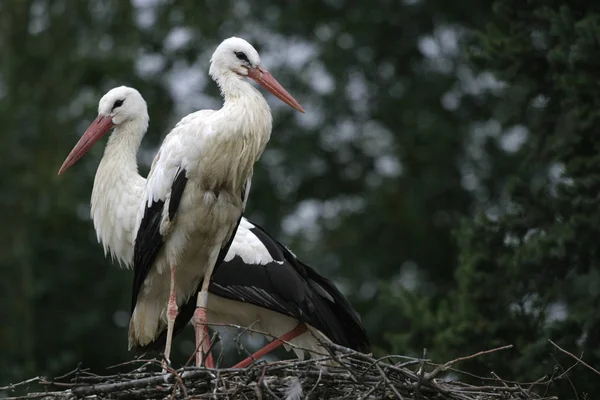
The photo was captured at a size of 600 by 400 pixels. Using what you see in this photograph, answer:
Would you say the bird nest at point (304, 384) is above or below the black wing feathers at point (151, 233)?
below

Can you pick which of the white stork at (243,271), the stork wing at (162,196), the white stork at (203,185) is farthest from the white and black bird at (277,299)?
the stork wing at (162,196)

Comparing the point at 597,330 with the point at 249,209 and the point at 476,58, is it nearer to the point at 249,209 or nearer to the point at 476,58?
the point at 476,58

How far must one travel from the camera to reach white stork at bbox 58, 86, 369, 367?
9.01 meters

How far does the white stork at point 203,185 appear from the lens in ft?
26.0

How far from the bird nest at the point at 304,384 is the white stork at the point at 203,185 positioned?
77 cm

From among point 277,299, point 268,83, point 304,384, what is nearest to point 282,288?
point 277,299

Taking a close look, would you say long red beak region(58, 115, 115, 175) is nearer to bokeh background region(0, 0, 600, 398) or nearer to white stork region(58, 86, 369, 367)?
white stork region(58, 86, 369, 367)

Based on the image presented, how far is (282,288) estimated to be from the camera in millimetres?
9102

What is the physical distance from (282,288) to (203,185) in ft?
4.43

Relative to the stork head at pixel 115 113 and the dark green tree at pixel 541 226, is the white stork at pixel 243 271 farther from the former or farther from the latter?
the dark green tree at pixel 541 226

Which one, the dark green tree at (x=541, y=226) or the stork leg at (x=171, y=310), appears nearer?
the stork leg at (x=171, y=310)

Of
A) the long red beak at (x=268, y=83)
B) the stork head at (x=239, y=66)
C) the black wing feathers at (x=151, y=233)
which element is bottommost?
the black wing feathers at (x=151, y=233)

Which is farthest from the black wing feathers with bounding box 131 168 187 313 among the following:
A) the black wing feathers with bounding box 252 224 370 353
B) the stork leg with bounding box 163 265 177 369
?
the black wing feathers with bounding box 252 224 370 353

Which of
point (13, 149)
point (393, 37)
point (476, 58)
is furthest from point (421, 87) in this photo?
point (476, 58)
